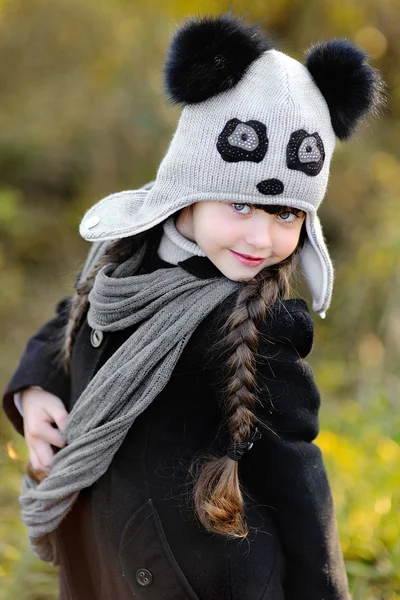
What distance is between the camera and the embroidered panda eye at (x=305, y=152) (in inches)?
57.5

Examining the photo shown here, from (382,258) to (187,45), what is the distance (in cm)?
390

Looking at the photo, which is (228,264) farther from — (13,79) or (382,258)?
(13,79)

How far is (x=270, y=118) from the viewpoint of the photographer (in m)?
1.45

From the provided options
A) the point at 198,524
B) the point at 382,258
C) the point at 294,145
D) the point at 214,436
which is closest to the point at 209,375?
the point at 214,436

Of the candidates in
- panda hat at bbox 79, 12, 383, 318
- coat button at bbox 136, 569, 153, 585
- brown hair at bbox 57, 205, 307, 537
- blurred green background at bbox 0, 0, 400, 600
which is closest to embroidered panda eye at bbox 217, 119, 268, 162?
panda hat at bbox 79, 12, 383, 318

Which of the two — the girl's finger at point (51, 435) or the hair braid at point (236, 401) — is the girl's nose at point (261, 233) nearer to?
the hair braid at point (236, 401)

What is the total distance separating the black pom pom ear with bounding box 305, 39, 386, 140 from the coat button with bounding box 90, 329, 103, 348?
0.69 m

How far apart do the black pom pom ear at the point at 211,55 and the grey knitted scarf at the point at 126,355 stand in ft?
1.25

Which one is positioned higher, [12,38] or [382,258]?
[12,38]

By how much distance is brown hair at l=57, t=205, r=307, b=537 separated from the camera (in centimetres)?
→ 146

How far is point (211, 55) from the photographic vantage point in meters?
1.48

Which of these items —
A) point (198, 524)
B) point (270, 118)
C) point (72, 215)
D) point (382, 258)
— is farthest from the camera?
point (72, 215)

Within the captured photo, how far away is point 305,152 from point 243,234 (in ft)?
0.67

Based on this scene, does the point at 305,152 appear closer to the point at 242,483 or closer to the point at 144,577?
the point at 242,483
